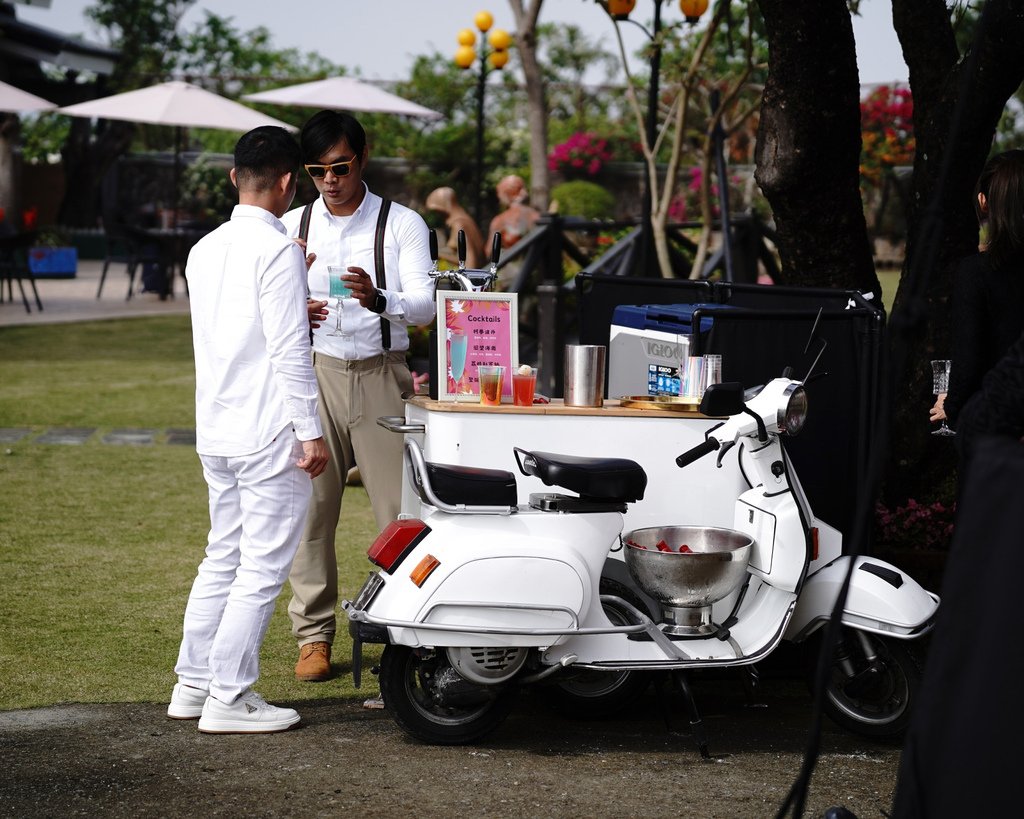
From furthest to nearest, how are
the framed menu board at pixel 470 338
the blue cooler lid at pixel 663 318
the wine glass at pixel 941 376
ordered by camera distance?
the blue cooler lid at pixel 663 318
the framed menu board at pixel 470 338
the wine glass at pixel 941 376

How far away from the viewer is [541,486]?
486 cm

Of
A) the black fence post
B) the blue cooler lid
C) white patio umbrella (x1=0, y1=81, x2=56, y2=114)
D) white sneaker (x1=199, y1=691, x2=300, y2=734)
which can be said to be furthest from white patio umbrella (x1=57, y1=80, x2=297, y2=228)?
white sneaker (x1=199, y1=691, x2=300, y2=734)

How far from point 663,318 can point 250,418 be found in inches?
72.1

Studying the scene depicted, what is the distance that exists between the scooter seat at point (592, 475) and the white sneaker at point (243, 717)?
113 centimetres

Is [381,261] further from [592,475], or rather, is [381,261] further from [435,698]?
[435,698]

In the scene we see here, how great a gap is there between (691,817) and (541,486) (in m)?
1.31

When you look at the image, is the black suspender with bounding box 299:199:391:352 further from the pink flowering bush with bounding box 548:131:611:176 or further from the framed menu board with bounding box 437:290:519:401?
the pink flowering bush with bounding box 548:131:611:176

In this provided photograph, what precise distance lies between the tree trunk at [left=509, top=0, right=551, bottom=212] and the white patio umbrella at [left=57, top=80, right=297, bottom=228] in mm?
3910

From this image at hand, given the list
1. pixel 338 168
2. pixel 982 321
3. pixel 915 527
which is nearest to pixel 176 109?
pixel 338 168

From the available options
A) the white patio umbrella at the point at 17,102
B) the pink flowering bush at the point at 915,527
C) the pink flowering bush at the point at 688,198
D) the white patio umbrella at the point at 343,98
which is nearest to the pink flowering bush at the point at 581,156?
the pink flowering bush at the point at 688,198

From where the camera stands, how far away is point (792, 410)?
4.45m

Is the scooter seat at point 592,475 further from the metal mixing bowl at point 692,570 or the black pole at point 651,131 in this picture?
the black pole at point 651,131

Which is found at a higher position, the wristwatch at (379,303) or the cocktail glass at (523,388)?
the wristwatch at (379,303)

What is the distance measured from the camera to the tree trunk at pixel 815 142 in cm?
653
